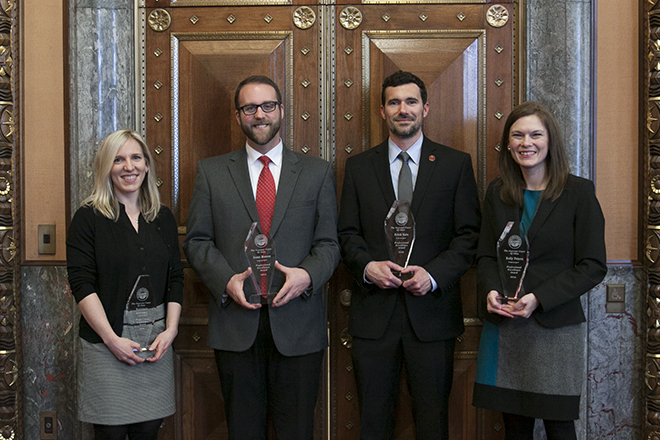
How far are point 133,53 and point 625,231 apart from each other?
2913 mm

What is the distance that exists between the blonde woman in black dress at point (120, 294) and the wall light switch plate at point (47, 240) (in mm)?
724

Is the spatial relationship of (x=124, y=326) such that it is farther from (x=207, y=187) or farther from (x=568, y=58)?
(x=568, y=58)

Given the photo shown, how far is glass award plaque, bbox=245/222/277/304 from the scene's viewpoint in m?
2.29

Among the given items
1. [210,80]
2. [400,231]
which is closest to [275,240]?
[400,231]

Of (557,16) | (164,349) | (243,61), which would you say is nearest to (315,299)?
(164,349)

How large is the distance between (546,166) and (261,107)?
1.35 metres

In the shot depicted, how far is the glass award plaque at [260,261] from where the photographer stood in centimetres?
229

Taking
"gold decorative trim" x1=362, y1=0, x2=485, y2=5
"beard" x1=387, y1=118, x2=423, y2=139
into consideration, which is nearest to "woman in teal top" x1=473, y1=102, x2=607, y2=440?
"beard" x1=387, y1=118, x2=423, y2=139

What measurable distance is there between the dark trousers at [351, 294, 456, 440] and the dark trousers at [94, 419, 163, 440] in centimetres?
98

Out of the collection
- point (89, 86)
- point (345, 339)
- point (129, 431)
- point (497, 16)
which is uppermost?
point (497, 16)

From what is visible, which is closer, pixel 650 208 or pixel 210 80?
pixel 650 208

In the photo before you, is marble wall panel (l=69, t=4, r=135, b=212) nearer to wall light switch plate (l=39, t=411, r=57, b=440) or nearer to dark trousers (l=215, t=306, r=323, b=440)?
wall light switch plate (l=39, t=411, r=57, b=440)

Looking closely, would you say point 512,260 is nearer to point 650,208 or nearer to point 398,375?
point 398,375

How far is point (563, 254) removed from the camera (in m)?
2.31
